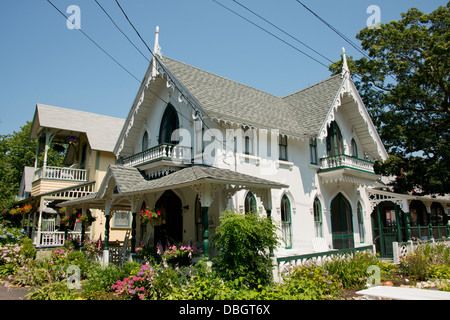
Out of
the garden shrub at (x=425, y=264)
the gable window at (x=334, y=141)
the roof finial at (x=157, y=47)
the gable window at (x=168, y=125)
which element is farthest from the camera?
the gable window at (x=334, y=141)

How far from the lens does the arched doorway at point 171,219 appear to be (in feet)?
49.0

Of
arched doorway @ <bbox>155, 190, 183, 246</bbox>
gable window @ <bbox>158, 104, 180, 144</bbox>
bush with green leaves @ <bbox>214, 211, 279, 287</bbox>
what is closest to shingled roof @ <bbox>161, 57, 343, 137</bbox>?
gable window @ <bbox>158, 104, 180, 144</bbox>

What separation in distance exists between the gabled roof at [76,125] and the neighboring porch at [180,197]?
7.96m

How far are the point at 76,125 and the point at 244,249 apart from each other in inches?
772

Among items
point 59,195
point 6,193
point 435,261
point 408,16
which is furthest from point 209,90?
point 6,193

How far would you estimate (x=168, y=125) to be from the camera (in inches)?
633

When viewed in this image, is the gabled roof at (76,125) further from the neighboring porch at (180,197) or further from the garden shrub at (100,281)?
the garden shrub at (100,281)

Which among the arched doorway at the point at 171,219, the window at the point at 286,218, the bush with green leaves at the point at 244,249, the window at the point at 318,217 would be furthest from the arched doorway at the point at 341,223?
the bush with green leaves at the point at 244,249

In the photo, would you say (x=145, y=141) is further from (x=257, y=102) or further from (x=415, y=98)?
(x=415, y=98)

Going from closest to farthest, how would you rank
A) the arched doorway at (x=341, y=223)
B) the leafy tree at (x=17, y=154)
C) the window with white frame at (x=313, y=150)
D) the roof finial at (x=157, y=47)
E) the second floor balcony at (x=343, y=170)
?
the roof finial at (x=157, y=47)
the second floor balcony at (x=343, y=170)
the window with white frame at (x=313, y=150)
the arched doorway at (x=341, y=223)
the leafy tree at (x=17, y=154)

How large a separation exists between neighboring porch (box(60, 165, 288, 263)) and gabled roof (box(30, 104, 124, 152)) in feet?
26.1

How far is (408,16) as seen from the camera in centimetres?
2350

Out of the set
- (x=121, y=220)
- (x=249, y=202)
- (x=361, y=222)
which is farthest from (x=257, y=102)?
(x=121, y=220)

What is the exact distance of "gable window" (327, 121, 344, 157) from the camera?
61.3ft
